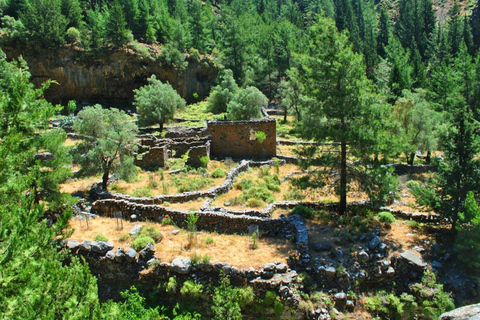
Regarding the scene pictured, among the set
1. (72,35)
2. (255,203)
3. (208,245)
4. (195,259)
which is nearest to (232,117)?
(255,203)

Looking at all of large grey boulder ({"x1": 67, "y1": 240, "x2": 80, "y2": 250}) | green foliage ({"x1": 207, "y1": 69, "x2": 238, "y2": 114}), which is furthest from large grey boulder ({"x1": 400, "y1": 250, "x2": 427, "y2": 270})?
green foliage ({"x1": 207, "y1": 69, "x2": 238, "y2": 114})

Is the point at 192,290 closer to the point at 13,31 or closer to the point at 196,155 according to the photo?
the point at 196,155

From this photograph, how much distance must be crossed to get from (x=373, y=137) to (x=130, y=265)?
1012 cm

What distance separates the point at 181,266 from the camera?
37.0 ft

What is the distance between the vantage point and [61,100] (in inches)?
1852

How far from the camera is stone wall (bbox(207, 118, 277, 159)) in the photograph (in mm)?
26141

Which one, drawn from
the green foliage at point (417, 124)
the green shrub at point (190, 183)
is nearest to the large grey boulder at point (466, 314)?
the green shrub at point (190, 183)

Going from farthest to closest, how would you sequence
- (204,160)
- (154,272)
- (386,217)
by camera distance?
(204,160), (386,217), (154,272)

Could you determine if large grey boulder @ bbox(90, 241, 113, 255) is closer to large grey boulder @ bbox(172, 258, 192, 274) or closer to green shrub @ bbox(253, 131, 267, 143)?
large grey boulder @ bbox(172, 258, 192, 274)

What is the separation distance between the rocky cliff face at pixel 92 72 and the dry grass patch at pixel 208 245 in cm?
3743

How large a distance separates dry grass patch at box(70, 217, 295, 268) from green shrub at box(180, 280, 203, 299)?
0.95 metres

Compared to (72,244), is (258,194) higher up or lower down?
higher up

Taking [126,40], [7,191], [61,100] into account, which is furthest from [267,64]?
[7,191]

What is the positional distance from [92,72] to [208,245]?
41.3 meters
